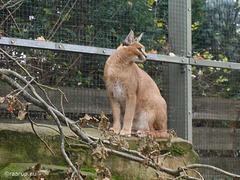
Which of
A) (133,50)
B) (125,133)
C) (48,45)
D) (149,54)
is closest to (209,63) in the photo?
(149,54)

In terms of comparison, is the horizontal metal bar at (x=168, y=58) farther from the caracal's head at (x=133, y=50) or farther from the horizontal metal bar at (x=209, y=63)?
the caracal's head at (x=133, y=50)

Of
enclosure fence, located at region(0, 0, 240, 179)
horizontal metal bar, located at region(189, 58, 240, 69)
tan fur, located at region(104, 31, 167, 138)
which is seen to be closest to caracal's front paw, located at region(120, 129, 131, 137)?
tan fur, located at region(104, 31, 167, 138)

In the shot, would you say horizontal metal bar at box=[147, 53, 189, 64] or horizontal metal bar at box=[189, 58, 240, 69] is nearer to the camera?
horizontal metal bar at box=[147, 53, 189, 64]

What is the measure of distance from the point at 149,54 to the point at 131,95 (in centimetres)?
59

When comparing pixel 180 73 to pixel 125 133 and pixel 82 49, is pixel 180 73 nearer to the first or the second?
pixel 125 133

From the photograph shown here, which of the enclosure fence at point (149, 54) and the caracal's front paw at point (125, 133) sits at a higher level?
the enclosure fence at point (149, 54)

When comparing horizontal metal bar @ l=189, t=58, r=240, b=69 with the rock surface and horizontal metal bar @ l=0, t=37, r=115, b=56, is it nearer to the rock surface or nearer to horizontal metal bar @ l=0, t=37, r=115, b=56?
horizontal metal bar @ l=0, t=37, r=115, b=56

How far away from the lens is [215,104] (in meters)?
4.91

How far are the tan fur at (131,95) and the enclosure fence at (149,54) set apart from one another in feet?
0.77

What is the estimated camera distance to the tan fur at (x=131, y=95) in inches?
149

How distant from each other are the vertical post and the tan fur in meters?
0.39

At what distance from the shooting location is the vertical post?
4.21 m

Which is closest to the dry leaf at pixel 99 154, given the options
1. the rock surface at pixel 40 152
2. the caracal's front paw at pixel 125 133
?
the rock surface at pixel 40 152

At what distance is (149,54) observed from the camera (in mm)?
4062
